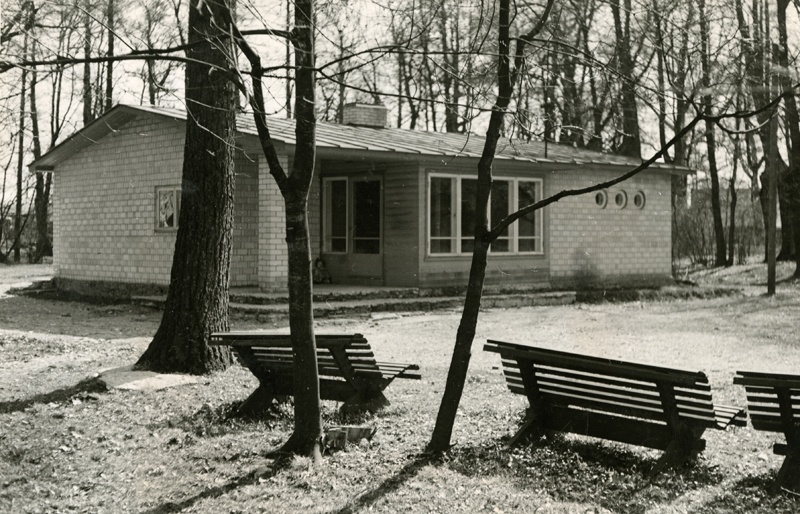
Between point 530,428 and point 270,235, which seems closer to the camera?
point 530,428

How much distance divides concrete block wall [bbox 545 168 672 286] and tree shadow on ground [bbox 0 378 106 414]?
14.0 m

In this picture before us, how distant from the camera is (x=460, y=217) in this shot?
19188 mm

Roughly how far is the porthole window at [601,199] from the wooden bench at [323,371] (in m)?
15.2

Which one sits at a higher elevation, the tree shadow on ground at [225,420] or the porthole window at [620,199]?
the porthole window at [620,199]

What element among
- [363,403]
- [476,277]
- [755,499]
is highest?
[476,277]

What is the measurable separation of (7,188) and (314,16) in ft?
125

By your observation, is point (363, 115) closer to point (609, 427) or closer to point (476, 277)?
point (476, 277)

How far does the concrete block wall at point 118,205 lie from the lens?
18.5 meters

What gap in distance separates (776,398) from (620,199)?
17216 mm

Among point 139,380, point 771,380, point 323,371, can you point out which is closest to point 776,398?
point 771,380

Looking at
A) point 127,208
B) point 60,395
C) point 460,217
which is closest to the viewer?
point 60,395

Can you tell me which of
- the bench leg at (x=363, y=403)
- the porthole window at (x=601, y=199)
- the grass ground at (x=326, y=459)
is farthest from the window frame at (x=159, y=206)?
the bench leg at (x=363, y=403)

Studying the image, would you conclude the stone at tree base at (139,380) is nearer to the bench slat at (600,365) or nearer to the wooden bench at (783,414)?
the bench slat at (600,365)

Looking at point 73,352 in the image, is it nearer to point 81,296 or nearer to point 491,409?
point 491,409
